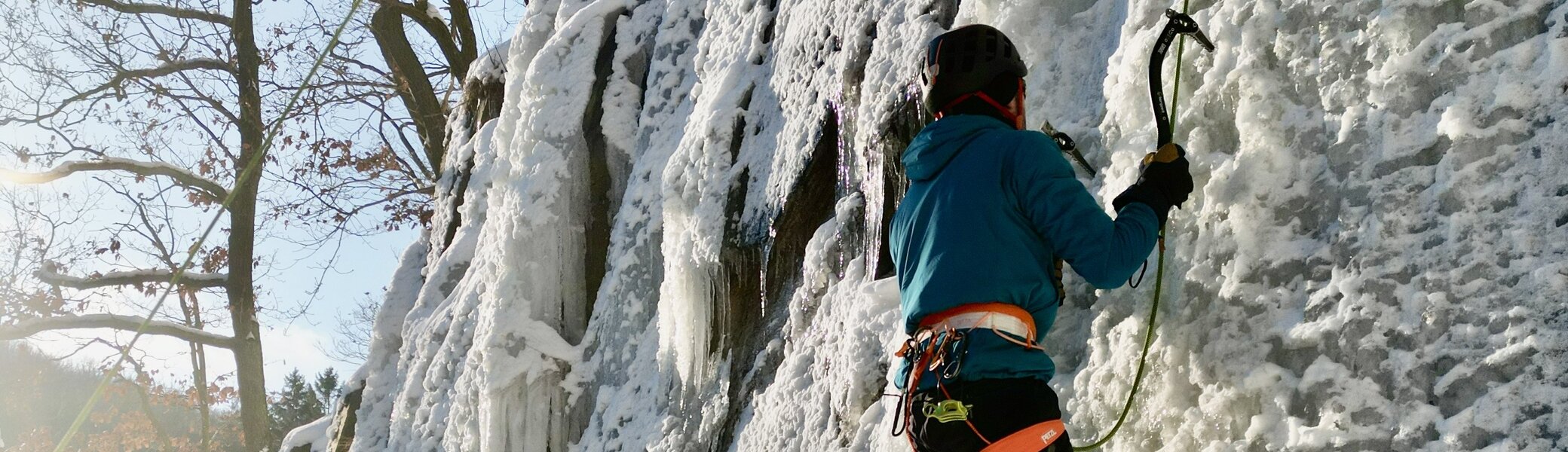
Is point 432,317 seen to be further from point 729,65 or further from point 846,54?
point 846,54

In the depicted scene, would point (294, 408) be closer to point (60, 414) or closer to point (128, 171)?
point (60, 414)

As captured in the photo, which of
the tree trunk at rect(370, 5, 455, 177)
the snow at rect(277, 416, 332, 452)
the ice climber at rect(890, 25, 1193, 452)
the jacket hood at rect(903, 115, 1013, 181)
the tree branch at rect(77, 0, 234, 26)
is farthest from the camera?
the tree branch at rect(77, 0, 234, 26)

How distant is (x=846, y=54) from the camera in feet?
14.2

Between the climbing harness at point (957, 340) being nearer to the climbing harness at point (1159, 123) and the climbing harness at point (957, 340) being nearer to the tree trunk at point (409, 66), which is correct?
the climbing harness at point (1159, 123)

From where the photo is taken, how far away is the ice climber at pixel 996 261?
7.35 feet

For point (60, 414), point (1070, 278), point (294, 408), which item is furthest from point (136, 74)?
point (60, 414)


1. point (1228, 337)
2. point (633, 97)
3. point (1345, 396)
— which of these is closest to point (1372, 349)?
point (1345, 396)

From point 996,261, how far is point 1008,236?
0.06m

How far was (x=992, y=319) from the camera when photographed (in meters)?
2.27

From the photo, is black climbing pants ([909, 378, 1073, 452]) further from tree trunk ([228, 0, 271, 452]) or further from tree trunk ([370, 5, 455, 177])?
tree trunk ([228, 0, 271, 452])

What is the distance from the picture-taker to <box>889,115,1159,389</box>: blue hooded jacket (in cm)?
224

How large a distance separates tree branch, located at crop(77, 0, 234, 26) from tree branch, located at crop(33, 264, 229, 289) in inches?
119

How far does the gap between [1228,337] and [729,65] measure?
333 cm

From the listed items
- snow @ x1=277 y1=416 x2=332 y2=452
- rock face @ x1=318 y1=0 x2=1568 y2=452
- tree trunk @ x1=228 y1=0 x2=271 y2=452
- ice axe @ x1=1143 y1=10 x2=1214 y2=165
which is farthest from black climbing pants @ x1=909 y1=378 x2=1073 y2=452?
tree trunk @ x1=228 y1=0 x2=271 y2=452
